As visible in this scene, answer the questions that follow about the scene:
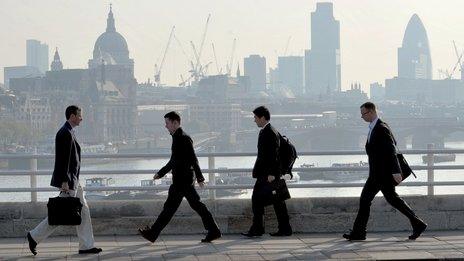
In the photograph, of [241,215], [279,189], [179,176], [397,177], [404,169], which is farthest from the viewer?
[241,215]

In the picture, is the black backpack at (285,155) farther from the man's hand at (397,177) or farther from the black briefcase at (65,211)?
the black briefcase at (65,211)

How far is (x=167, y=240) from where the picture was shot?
12.4 meters

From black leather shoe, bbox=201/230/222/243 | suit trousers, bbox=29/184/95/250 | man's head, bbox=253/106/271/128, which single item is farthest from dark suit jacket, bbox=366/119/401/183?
suit trousers, bbox=29/184/95/250

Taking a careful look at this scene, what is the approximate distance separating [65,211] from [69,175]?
339 mm

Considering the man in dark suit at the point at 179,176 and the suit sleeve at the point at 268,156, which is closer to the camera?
the man in dark suit at the point at 179,176

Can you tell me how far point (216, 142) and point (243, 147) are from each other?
15.8ft

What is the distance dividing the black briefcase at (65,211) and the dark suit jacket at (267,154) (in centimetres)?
208

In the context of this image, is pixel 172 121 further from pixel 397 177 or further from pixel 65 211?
pixel 397 177

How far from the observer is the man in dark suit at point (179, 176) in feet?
37.9

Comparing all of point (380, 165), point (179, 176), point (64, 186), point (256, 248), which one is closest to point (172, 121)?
point (179, 176)

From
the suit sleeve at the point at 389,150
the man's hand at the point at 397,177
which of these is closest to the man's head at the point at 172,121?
the suit sleeve at the point at 389,150

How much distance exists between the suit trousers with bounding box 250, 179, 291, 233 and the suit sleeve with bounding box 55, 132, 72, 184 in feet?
7.24

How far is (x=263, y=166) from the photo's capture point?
39.6 ft

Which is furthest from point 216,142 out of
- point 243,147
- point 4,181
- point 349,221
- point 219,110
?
point 349,221
